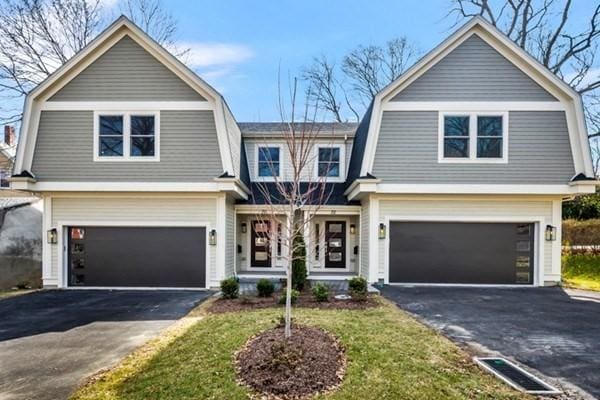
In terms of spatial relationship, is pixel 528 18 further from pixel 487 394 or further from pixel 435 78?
pixel 487 394

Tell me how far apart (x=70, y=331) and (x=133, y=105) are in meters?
7.01

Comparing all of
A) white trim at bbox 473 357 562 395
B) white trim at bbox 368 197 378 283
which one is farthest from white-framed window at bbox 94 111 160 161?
white trim at bbox 473 357 562 395

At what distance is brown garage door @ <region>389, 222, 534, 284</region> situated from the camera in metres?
11.2

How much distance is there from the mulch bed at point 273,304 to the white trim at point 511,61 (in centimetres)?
418

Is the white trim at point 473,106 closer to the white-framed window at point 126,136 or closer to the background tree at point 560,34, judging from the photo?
the white-framed window at point 126,136

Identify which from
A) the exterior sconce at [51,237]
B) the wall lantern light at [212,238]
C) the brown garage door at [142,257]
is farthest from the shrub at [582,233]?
the exterior sconce at [51,237]

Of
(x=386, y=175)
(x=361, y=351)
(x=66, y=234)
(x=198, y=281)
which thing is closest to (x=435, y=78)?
Answer: (x=386, y=175)

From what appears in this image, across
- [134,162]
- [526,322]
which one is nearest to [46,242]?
[134,162]

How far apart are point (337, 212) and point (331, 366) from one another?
8.82 m

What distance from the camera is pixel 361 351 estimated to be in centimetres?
491

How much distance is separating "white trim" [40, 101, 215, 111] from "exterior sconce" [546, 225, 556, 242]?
11304 mm

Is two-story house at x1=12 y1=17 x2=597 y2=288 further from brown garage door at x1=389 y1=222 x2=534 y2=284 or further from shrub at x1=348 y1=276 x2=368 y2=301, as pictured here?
shrub at x1=348 y1=276 x2=368 y2=301

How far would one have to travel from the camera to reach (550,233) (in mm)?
10977

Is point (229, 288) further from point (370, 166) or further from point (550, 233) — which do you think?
point (550, 233)
